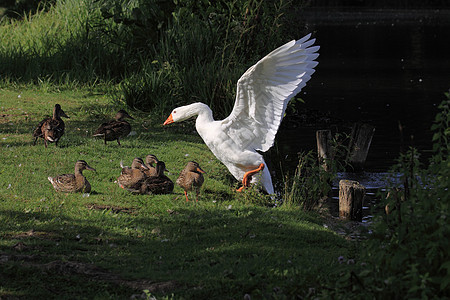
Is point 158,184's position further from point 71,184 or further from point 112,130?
point 112,130

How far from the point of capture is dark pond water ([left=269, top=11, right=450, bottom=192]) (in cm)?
1461

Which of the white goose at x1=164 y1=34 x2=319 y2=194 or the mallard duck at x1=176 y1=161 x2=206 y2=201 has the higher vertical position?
the white goose at x1=164 y1=34 x2=319 y2=194

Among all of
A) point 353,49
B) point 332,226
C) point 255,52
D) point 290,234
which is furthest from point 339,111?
Answer: point 353,49

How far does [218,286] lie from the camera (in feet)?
17.8

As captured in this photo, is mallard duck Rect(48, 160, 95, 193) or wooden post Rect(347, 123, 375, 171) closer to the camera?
mallard duck Rect(48, 160, 95, 193)

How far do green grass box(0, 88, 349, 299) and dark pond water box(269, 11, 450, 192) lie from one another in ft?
6.06

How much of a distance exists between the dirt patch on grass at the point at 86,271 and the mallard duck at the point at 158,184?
2.43m

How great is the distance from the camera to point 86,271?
577cm

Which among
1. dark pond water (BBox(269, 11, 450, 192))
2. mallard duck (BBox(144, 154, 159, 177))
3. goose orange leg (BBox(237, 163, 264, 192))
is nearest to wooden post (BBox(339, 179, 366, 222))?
goose orange leg (BBox(237, 163, 264, 192))

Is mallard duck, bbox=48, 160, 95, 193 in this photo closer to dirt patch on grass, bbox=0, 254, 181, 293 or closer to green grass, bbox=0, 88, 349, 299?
green grass, bbox=0, 88, 349, 299

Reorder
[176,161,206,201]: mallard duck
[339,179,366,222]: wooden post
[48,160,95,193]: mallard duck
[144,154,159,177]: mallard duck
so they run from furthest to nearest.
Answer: [339,179,366,222]: wooden post, [144,154,159,177]: mallard duck, [176,161,206,201]: mallard duck, [48,160,95,193]: mallard duck

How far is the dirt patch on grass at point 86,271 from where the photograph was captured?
5.49 meters

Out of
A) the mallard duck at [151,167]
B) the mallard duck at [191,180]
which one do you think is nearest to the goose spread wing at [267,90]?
the mallard duck at [191,180]

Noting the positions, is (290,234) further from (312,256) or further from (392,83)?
(392,83)
